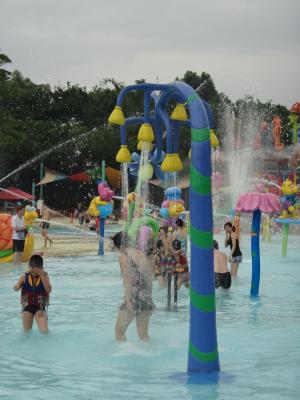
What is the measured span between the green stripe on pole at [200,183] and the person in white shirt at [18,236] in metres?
12.2

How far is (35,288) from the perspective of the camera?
9.46m

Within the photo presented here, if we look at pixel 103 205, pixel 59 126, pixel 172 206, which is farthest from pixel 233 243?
pixel 59 126

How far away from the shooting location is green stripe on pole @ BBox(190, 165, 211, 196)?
7.25 metres

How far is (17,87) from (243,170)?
2100 centimetres

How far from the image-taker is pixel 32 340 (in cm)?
943

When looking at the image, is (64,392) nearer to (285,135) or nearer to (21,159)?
(21,159)

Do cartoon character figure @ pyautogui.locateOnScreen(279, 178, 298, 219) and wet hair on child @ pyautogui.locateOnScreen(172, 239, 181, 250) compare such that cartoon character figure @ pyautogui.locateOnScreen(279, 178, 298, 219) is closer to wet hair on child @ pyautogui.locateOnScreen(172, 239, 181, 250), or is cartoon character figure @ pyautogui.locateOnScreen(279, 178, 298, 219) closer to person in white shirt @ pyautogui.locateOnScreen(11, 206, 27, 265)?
person in white shirt @ pyautogui.locateOnScreen(11, 206, 27, 265)

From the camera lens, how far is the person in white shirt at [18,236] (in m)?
19.0

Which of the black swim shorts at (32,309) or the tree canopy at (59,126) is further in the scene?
the tree canopy at (59,126)

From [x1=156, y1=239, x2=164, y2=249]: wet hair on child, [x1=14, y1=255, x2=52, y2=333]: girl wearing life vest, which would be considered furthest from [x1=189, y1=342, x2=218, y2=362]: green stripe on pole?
[x1=156, y1=239, x2=164, y2=249]: wet hair on child

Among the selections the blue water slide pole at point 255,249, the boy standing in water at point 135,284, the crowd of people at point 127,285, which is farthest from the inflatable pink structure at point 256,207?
the boy standing in water at point 135,284

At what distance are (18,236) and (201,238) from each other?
12.5m

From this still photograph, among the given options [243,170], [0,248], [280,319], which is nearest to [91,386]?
[280,319]

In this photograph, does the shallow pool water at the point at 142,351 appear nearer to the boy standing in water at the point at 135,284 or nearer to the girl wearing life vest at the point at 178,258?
the boy standing in water at the point at 135,284
